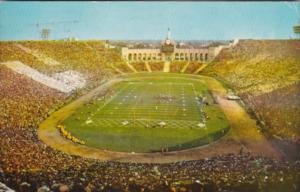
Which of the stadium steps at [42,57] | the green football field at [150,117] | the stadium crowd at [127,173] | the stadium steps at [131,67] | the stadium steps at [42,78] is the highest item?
the stadium steps at [42,57]

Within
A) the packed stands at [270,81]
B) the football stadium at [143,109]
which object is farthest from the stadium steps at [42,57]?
the packed stands at [270,81]

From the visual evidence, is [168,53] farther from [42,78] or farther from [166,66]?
[42,78]

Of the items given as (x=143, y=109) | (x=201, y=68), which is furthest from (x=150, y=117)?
(x=201, y=68)

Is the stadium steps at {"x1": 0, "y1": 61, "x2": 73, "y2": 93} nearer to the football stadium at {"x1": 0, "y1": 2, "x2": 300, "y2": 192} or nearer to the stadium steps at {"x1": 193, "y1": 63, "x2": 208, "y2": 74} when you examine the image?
the football stadium at {"x1": 0, "y1": 2, "x2": 300, "y2": 192}

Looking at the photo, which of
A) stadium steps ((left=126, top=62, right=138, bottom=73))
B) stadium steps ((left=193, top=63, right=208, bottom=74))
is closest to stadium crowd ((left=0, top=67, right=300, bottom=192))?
stadium steps ((left=126, top=62, right=138, bottom=73))

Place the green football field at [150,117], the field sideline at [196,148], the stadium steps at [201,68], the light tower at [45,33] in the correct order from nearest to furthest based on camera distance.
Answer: the field sideline at [196,148]
the green football field at [150,117]
the light tower at [45,33]
the stadium steps at [201,68]

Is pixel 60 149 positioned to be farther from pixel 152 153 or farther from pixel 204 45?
pixel 204 45

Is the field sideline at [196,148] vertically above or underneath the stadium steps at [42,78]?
underneath

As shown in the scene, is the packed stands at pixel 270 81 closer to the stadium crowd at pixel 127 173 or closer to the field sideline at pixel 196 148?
the field sideline at pixel 196 148
